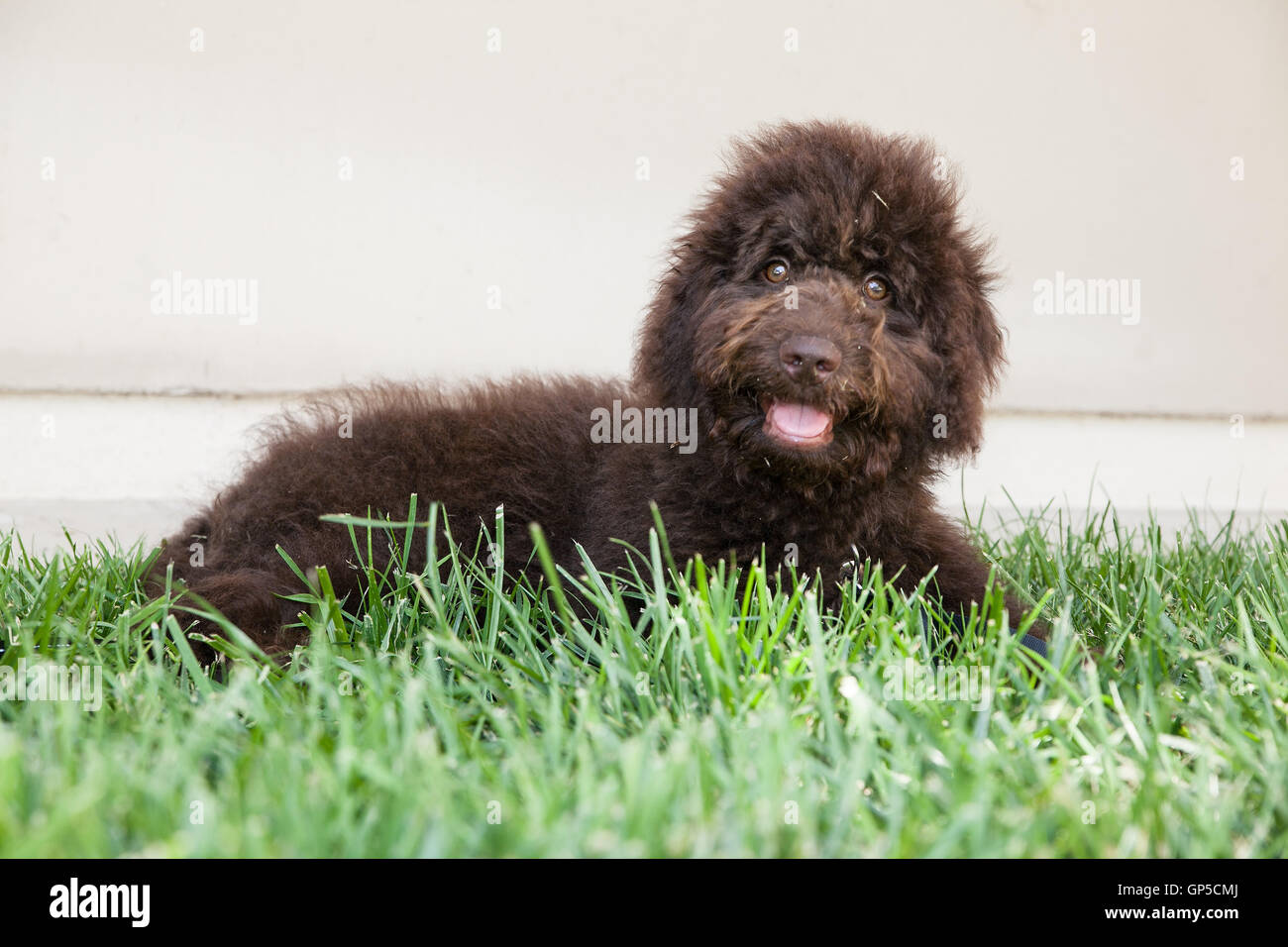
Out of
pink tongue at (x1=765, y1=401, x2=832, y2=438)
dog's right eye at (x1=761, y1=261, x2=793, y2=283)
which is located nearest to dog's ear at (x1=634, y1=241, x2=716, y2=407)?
dog's right eye at (x1=761, y1=261, x2=793, y2=283)

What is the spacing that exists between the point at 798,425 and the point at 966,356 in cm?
51

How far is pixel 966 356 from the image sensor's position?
2781mm

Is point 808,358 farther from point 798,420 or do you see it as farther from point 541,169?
point 541,169

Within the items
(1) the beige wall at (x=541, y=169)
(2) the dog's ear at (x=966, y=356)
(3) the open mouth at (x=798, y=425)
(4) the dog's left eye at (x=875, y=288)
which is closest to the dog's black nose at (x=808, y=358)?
(3) the open mouth at (x=798, y=425)

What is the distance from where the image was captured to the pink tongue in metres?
2.58

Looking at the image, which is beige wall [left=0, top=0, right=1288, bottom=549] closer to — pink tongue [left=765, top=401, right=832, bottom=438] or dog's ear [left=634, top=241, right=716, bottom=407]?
dog's ear [left=634, top=241, right=716, bottom=407]

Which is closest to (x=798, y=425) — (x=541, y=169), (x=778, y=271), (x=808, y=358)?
(x=808, y=358)

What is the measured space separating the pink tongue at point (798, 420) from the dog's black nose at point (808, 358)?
11cm

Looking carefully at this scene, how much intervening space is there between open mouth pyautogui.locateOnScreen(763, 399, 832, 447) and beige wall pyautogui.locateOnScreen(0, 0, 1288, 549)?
2249 millimetres

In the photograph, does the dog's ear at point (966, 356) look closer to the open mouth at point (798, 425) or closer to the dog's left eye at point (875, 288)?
the dog's left eye at point (875, 288)

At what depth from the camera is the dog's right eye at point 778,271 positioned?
2758 mm
